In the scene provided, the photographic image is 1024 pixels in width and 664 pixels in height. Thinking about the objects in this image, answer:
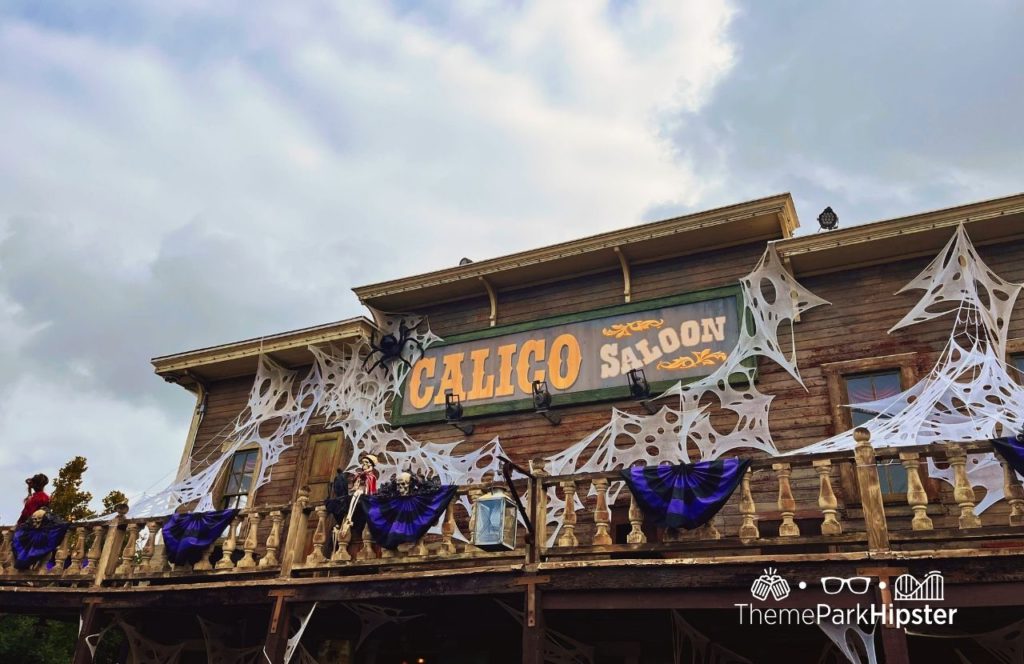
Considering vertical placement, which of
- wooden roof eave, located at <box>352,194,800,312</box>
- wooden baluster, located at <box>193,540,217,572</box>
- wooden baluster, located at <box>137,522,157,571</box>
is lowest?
wooden baluster, located at <box>193,540,217,572</box>

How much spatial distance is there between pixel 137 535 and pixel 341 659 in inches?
160

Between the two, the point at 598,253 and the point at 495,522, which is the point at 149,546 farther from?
the point at 598,253

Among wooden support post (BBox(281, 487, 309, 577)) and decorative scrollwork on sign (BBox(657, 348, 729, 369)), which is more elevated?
decorative scrollwork on sign (BBox(657, 348, 729, 369))

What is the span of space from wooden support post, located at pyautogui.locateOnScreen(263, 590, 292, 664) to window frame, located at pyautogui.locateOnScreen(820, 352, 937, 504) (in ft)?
26.0

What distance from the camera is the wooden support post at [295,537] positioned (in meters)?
10.7

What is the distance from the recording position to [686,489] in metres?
8.36

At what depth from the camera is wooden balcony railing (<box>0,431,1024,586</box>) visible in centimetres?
736

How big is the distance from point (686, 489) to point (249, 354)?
1109 centimetres

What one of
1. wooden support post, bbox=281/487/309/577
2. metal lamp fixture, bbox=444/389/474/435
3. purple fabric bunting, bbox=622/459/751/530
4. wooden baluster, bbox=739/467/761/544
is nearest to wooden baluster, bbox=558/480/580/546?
purple fabric bunting, bbox=622/459/751/530

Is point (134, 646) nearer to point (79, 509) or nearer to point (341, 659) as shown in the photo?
point (341, 659)

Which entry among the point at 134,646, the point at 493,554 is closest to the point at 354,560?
the point at 493,554

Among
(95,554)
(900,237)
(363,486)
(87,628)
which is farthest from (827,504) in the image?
(95,554)

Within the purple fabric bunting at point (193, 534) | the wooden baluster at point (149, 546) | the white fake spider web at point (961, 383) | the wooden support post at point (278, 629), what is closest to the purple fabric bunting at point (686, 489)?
the white fake spider web at point (961, 383)

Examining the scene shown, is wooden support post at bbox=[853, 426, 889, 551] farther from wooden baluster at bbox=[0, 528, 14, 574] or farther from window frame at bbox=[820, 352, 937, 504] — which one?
wooden baluster at bbox=[0, 528, 14, 574]
